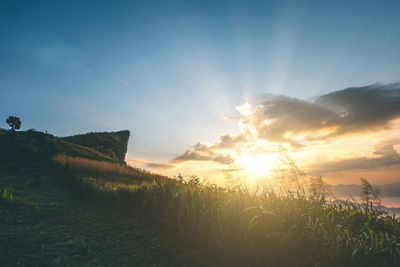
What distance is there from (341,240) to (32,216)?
6555 mm

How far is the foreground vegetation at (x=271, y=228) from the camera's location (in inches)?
113

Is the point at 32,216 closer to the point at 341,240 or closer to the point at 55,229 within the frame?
the point at 55,229

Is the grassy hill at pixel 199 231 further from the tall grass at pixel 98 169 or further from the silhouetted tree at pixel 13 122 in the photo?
the silhouetted tree at pixel 13 122

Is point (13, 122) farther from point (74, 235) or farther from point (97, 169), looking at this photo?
point (74, 235)

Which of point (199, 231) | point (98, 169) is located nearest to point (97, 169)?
point (98, 169)

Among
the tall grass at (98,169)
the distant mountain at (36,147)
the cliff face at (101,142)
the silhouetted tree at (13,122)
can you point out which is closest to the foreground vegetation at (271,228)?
the tall grass at (98,169)

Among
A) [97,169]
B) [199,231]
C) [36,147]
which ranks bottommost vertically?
[199,231]

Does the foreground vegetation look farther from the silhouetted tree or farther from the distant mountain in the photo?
the silhouetted tree

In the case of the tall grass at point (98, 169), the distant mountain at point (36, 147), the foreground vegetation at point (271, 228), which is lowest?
the foreground vegetation at point (271, 228)

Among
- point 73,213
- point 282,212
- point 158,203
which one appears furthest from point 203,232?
point 73,213

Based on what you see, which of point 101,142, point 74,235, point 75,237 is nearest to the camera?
point 75,237

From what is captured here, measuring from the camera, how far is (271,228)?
3.37 metres

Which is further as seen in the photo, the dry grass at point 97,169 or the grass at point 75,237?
the dry grass at point 97,169

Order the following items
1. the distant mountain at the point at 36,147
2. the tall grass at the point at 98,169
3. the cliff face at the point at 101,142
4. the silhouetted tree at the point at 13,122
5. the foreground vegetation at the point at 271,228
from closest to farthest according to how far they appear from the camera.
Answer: the foreground vegetation at the point at 271,228, the tall grass at the point at 98,169, the distant mountain at the point at 36,147, the cliff face at the point at 101,142, the silhouetted tree at the point at 13,122
